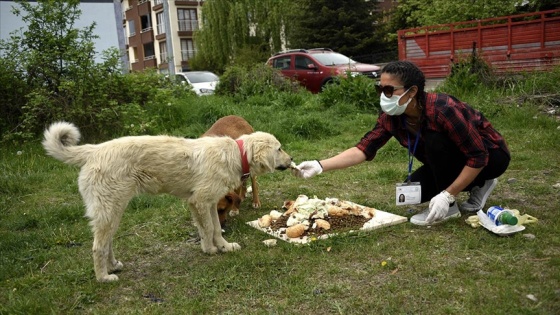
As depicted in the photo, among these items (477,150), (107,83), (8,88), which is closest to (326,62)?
(107,83)

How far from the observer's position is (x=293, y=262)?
12.7ft

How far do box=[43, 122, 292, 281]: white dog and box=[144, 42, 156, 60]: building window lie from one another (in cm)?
5319

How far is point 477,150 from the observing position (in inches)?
161

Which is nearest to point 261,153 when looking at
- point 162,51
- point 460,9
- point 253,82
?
point 253,82

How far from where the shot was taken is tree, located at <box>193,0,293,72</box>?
3575 centimetres

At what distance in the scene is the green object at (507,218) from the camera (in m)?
3.96

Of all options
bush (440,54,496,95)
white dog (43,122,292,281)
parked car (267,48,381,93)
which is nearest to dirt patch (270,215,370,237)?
white dog (43,122,292,281)

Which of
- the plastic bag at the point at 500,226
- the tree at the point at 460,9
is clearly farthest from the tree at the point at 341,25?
the plastic bag at the point at 500,226

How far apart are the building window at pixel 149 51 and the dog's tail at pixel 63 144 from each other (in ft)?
175

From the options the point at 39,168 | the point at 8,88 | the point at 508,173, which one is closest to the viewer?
the point at 508,173

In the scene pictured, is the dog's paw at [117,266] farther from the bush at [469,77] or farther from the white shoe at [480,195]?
the bush at [469,77]

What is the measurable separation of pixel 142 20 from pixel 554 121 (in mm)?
54054

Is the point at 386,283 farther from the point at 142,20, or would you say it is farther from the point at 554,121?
the point at 142,20

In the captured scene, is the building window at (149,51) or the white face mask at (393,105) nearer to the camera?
the white face mask at (393,105)
